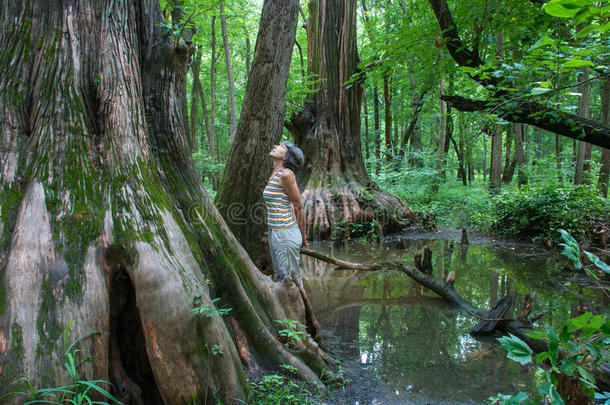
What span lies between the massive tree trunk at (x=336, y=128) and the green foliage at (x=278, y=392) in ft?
27.9

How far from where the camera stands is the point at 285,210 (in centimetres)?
436

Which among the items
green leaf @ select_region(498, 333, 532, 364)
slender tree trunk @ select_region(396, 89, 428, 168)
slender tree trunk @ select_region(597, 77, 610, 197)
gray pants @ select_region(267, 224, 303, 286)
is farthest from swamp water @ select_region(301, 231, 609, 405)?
slender tree trunk @ select_region(396, 89, 428, 168)

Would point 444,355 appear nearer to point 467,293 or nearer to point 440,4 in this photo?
point 467,293

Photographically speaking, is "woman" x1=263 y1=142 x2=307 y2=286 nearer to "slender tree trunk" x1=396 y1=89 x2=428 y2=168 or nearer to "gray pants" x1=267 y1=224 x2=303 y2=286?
"gray pants" x1=267 y1=224 x2=303 y2=286

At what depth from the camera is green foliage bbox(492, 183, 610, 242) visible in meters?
7.99

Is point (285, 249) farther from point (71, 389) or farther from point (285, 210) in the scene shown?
point (71, 389)

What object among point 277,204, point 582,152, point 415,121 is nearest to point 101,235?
point 277,204

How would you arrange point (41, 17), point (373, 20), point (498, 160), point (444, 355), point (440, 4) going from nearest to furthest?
point (41, 17) < point (444, 355) < point (440, 4) < point (498, 160) < point (373, 20)

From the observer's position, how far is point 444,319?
16.5 ft

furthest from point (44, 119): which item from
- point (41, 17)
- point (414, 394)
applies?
point (414, 394)

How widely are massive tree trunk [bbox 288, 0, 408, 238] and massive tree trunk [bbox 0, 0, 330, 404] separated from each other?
823cm

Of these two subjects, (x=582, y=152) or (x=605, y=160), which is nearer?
(x=605, y=160)

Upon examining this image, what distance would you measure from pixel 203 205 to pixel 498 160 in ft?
49.8

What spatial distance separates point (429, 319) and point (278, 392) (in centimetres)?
298
